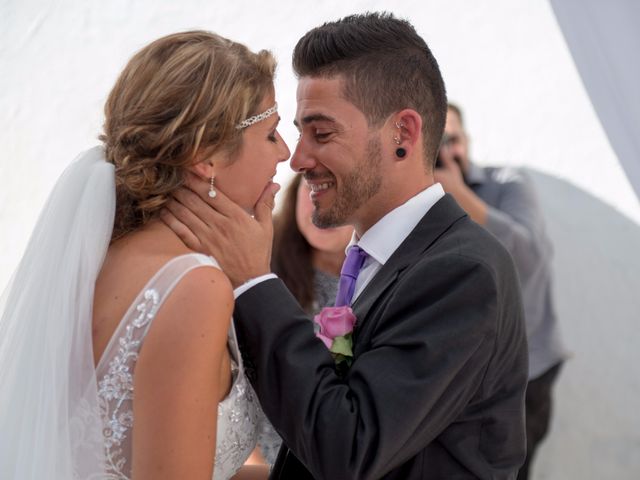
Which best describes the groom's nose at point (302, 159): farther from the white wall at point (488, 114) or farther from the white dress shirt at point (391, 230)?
the white wall at point (488, 114)

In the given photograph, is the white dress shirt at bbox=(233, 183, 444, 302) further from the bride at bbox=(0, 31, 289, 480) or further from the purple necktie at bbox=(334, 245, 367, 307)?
the bride at bbox=(0, 31, 289, 480)

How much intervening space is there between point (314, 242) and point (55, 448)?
6.75ft

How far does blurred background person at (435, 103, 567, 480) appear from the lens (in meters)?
4.09

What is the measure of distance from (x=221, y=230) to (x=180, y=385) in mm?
424

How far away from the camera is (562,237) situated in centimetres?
521

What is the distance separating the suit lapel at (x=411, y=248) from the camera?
7.16 feet

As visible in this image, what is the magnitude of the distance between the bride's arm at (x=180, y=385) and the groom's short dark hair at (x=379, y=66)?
0.76 metres

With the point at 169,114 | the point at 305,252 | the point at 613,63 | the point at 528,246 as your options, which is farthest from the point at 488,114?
the point at 169,114

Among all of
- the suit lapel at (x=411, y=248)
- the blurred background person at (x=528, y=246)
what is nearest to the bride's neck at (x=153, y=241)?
the suit lapel at (x=411, y=248)

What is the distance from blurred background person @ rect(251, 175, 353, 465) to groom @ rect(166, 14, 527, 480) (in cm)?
146

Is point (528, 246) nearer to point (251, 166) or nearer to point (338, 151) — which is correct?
point (338, 151)

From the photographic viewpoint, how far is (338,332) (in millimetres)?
2166

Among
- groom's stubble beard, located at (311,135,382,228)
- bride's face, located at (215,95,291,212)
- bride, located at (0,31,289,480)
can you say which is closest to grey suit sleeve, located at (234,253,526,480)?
bride, located at (0,31,289,480)

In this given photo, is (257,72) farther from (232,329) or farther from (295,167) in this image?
(232,329)
